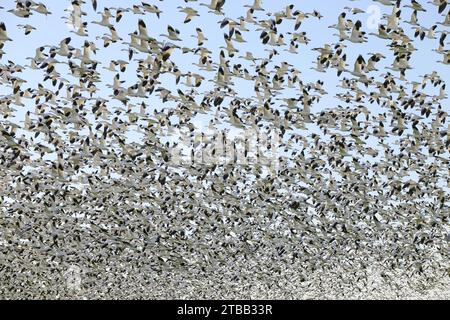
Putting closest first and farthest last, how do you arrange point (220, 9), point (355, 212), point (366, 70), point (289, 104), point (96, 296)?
point (220, 9)
point (366, 70)
point (289, 104)
point (355, 212)
point (96, 296)

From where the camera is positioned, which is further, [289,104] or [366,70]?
[289,104]

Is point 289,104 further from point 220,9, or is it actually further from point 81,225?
point 81,225

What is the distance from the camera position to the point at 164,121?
3503 centimetres

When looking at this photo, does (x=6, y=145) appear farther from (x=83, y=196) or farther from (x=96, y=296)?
(x=96, y=296)

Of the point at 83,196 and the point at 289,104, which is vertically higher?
the point at 289,104

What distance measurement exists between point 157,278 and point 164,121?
94.0 ft

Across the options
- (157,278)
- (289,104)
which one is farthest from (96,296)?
(289,104)

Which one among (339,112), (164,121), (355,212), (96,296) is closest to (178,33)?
(164,121)

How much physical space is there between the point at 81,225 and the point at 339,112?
58.3ft

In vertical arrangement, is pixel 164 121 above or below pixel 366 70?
below

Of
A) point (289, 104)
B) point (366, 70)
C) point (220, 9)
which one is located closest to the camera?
point (220, 9)

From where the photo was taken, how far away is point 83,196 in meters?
40.8

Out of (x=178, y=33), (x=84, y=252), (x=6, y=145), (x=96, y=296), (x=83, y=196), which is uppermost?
(x=178, y=33)

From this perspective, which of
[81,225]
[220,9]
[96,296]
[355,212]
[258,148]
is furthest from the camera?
[96,296]
